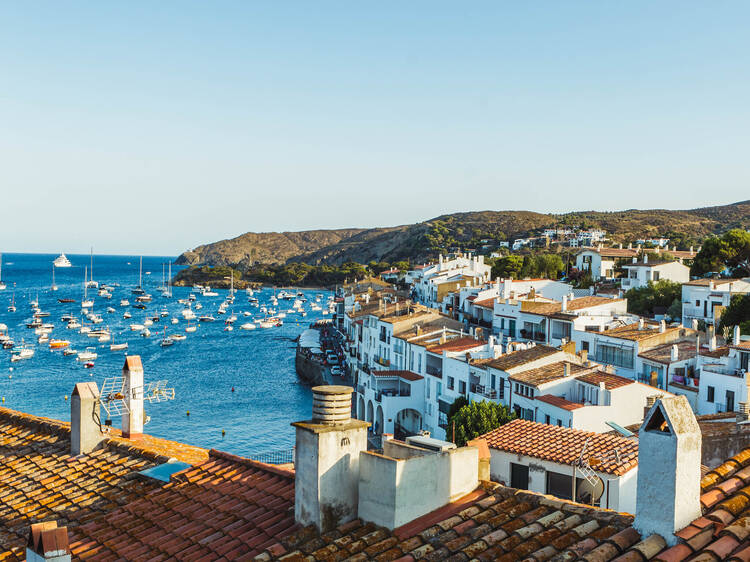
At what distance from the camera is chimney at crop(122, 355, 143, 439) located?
12.4m

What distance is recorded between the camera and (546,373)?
33.0 m

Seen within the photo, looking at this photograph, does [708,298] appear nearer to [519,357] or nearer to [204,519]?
[519,357]

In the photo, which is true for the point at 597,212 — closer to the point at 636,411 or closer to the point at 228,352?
the point at 228,352

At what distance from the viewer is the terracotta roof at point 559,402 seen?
28750 millimetres

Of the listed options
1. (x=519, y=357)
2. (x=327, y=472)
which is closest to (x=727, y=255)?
(x=519, y=357)

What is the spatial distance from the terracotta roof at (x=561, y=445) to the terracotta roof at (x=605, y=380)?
1104 centimetres

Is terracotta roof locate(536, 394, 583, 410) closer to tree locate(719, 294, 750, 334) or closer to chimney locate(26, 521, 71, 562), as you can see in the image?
tree locate(719, 294, 750, 334)

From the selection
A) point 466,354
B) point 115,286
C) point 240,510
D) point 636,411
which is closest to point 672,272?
point 466,354

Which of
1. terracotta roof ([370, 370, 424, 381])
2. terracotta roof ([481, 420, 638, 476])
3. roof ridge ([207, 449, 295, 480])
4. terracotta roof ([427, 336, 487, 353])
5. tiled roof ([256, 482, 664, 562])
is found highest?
tiled roof ([256, 482, 664, 562])

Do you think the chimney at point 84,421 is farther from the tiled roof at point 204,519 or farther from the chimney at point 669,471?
the chimney at point 669,471

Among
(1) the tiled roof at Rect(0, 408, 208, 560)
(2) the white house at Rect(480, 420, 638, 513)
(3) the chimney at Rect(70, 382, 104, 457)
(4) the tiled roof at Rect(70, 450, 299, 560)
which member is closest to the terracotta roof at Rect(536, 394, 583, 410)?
(2) the white house at Rect(480, 420, 638, 513)

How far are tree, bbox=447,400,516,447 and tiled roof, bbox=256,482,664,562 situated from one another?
23.8 m

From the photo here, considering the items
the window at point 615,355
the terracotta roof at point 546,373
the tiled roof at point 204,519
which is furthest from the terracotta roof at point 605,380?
the tiled roof at point 204,519

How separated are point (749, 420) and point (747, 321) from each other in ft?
77.8
